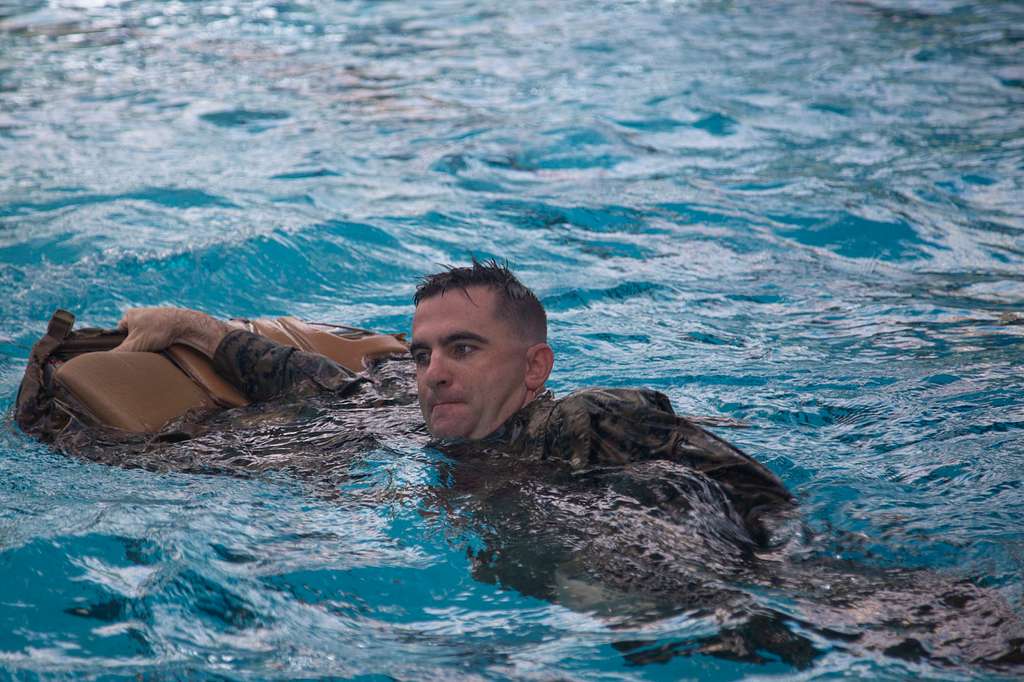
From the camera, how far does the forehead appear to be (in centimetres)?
452

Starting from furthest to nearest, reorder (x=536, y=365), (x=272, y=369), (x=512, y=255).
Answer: (x=512, y=255), (x=272, y=369), (x=536, y=365)

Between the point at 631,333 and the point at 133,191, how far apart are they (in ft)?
16.8

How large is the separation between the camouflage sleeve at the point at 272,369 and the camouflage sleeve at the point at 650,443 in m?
1.48

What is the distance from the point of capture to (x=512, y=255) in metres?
8.85

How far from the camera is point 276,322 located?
600 centimetres

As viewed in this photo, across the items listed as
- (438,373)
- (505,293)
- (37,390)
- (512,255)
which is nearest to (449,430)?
(438,373)

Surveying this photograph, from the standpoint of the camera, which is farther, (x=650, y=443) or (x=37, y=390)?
(x=37, y=390)

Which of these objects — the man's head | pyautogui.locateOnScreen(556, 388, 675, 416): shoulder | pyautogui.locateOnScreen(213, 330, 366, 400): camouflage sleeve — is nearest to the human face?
the man's head

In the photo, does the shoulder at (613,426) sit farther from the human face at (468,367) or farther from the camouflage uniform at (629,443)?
the human face at (468,367)

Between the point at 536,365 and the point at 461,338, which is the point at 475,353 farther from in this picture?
the point at 536,365

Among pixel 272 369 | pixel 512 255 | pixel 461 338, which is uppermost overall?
pixel 461 338

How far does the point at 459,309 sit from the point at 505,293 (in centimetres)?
21

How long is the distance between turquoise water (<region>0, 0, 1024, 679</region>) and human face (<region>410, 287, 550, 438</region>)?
0.27 metres

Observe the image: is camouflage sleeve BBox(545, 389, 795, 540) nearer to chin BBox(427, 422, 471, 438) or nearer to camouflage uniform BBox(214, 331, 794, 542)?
camouflage uniform BBox(214, 331, 794, 542)
